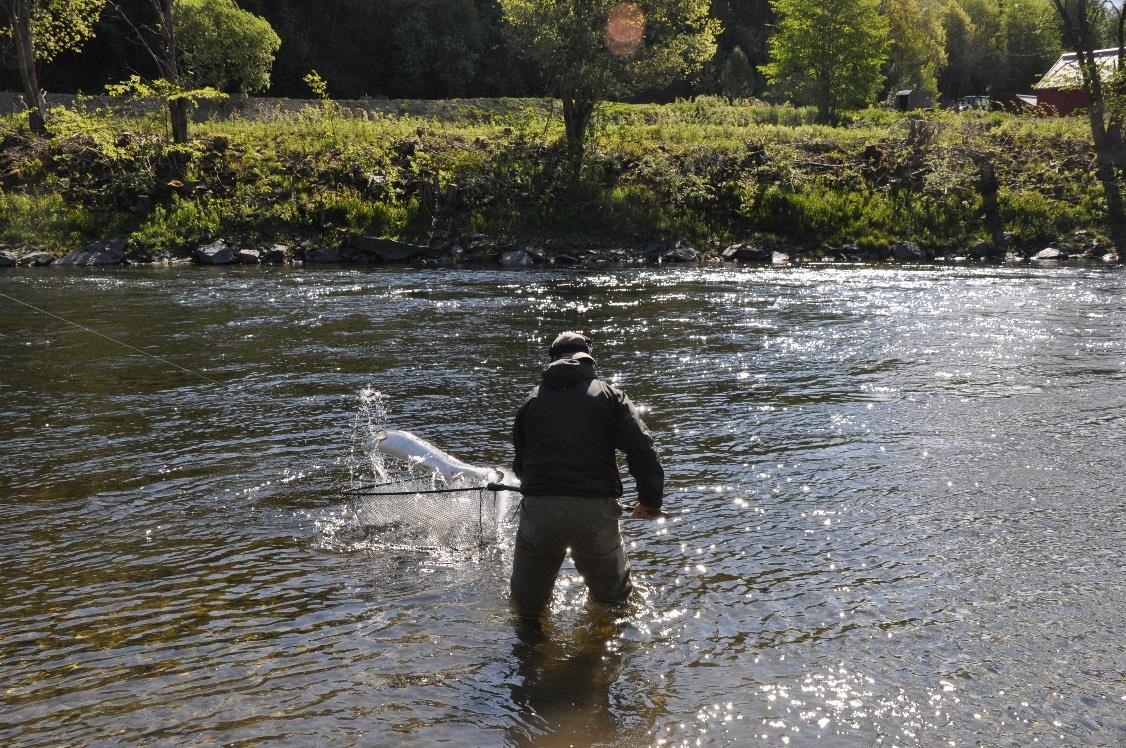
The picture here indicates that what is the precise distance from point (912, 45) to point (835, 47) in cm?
2415

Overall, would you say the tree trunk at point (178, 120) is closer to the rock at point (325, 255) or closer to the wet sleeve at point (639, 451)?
the rock at point (325, 255)

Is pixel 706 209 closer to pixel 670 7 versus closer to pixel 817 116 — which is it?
pixel 670 7

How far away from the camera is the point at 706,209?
112 ft

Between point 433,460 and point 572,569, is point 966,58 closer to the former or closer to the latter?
point 433,460

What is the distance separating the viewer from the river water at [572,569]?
222 inches

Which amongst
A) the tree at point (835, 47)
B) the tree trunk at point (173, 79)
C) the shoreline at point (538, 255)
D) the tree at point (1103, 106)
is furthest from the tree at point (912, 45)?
the tree trunk at point (173, 79)

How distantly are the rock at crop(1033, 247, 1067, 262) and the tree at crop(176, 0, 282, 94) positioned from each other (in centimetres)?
3642

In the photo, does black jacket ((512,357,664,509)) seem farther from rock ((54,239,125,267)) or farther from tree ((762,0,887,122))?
tree ((762,0,887,122))

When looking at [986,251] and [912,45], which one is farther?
[912,45]

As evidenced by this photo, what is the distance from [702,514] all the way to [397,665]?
361 cm

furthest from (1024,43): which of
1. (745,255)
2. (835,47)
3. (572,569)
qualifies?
(572,569)

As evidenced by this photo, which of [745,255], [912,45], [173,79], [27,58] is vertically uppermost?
[912,45]

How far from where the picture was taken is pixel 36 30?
3762cm

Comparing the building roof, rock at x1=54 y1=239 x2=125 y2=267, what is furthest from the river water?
the building roof
